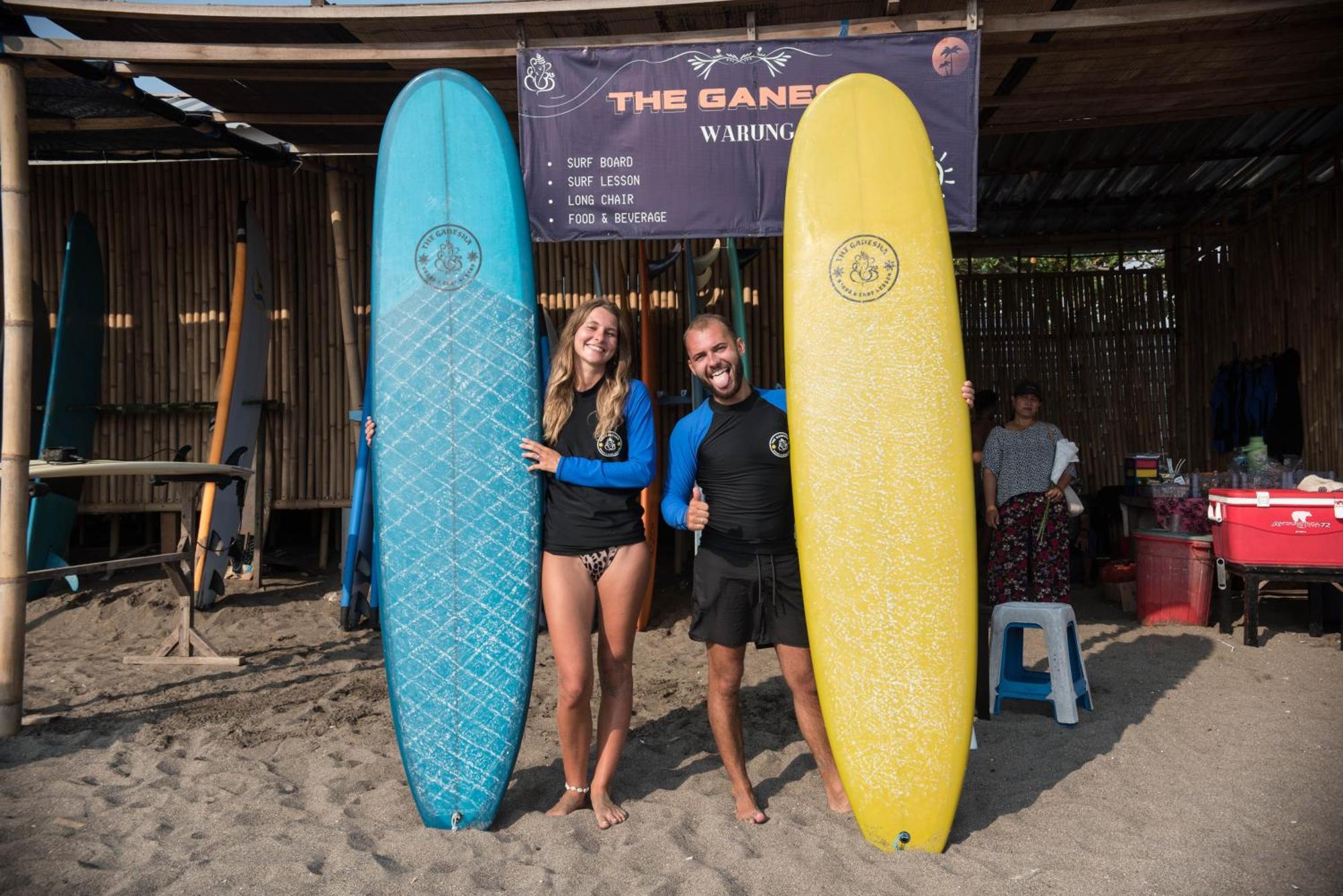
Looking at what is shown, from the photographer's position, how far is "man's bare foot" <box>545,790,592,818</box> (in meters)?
2.52

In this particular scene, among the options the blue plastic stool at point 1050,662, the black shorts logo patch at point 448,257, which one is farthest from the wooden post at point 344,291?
the blue plastic stool at point 1050,662

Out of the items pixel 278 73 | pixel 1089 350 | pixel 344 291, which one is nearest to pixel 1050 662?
pixel 278 73

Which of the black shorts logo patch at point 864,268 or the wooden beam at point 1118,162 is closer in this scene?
the black shorts logo patch at point 864,268

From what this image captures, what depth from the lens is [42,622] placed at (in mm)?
5027

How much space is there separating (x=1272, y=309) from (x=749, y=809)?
19.8 feet

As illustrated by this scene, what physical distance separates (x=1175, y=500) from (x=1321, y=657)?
1191 mm

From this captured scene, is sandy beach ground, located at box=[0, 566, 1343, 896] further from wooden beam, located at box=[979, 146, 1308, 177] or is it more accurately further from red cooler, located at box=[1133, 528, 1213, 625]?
wooden beam, located at box=[979, 146, 1308, 177]

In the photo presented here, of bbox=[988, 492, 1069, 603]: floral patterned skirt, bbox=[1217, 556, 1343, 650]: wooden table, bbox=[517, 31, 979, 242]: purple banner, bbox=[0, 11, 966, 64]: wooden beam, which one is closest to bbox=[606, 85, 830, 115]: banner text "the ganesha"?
bbox=[517, 31, 979, 242]: purple banner

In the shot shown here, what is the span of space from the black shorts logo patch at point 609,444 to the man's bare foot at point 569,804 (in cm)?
98

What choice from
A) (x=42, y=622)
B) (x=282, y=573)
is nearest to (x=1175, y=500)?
(x=282, y=573)

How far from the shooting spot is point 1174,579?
4945 millimetres

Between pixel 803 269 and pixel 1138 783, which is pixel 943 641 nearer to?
pixel 1138 783

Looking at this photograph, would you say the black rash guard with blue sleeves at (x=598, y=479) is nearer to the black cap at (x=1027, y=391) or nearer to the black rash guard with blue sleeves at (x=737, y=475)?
the black rash guard with blue sleeves at (x=737, y=475)

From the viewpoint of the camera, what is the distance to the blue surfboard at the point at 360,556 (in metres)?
4.80
